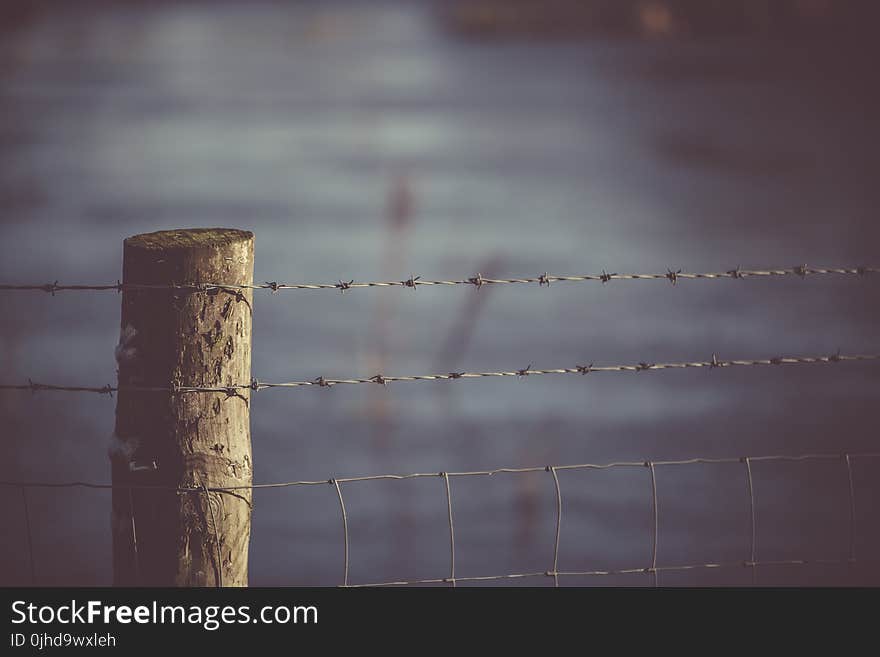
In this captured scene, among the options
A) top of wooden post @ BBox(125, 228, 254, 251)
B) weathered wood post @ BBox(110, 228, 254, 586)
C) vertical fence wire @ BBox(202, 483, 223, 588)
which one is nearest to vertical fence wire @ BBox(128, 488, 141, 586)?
weathered wood post @ BBox(110, 228, 254, 586)

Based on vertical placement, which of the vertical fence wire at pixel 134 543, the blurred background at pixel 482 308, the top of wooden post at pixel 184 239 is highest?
the blurred background at pixel 482 308

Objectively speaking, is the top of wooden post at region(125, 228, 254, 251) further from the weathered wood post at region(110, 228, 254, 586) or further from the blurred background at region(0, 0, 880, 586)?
the blurred background at region(0, 0, 880, 586)

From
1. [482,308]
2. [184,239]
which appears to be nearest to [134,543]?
[184,239]

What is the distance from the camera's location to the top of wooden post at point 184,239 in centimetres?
266

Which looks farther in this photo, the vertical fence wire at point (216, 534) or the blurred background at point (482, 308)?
the blurred background at point (482, 308)

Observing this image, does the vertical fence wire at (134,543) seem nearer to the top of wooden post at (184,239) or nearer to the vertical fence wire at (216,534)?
the vertical fence wire at (216,534)

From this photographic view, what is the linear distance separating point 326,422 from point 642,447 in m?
2.79

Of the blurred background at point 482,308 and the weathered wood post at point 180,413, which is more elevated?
the blurred background at point 482,308

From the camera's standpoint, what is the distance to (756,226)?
17578 millimetres

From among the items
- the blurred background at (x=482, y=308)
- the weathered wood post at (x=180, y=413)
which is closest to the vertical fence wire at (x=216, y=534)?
the weathered wood post at (x=180, y=413)

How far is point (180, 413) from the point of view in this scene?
265 centimetres

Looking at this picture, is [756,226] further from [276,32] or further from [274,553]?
[276,32]

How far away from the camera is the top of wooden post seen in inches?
105

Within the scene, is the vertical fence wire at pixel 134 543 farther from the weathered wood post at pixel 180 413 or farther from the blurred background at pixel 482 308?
the blurred background at pixel 482 308
